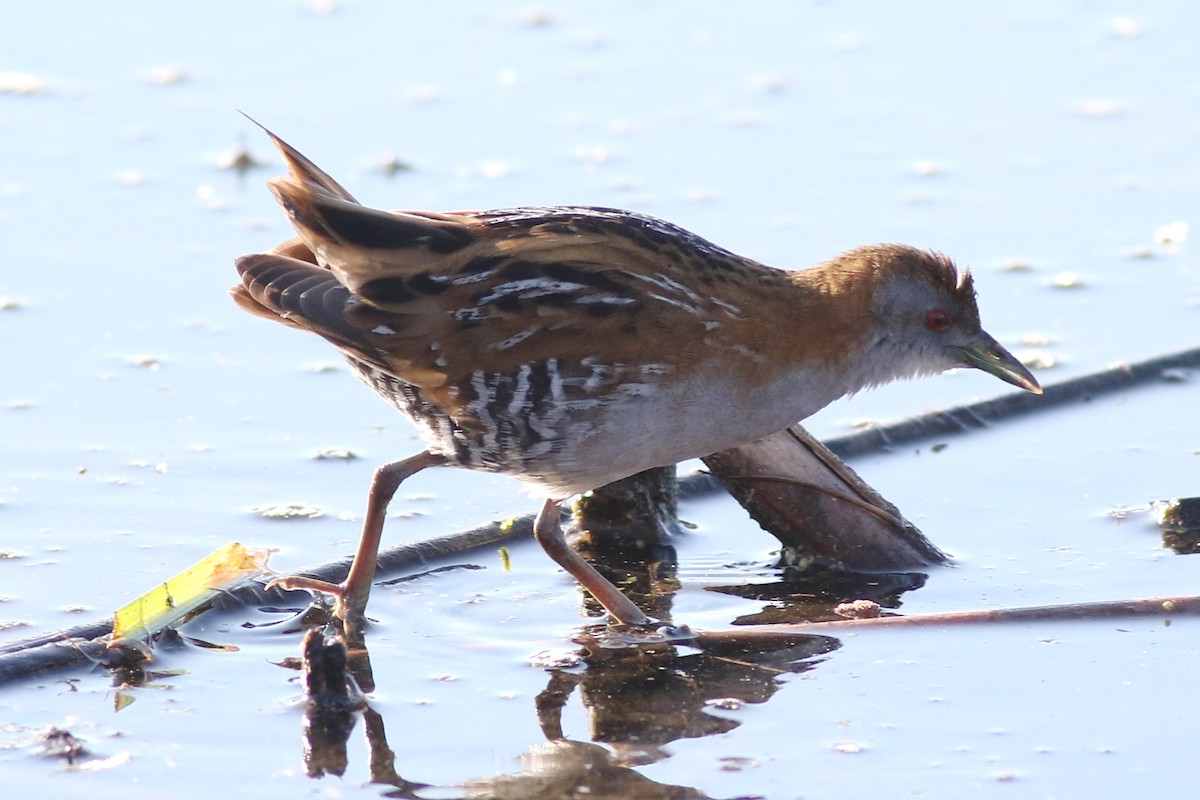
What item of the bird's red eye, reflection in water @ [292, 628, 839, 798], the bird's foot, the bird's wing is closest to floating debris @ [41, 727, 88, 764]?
reflection in water @ [292, 628, 839, 798]

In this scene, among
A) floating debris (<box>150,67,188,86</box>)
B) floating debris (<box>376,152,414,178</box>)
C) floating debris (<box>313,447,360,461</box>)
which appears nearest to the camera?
floating debris (<box>313,447,360,461</box>)

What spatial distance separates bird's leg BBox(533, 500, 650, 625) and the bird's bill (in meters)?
1.25

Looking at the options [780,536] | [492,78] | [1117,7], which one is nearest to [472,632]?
[780,536]

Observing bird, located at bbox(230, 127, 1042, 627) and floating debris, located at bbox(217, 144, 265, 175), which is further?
floating debris, located at bbox(217, 144, 265, 175)

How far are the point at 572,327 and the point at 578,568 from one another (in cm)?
80

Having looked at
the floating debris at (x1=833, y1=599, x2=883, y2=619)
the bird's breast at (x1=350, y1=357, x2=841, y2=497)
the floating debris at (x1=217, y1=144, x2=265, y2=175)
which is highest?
the floating debris at (x1=217, y1=144, x2=265, y2=175)

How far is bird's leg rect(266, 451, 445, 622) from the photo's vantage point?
555 centimetres

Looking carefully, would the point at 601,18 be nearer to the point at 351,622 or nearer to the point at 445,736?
the point at 351,622

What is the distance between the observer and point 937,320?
225 inches

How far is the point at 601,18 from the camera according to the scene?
10656mm

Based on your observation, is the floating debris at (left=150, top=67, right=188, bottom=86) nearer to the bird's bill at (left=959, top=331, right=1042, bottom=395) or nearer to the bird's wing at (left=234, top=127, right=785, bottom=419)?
the bird's wing at (left=234, top=127, right=785, bottom=419)

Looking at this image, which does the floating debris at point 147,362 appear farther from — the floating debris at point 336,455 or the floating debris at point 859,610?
the floating debris at point 859,610

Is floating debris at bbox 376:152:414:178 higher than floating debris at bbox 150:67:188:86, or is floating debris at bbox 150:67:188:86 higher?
floating debris at bbox 150:67:188:86

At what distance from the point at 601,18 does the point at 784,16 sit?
1019mm
